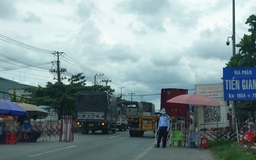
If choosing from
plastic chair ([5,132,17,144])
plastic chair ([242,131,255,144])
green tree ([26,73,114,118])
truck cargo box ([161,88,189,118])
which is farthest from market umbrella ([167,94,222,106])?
green tree ([26,73,114,118])

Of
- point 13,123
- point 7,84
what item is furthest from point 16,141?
point 7,84

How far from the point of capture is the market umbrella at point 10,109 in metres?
21.9

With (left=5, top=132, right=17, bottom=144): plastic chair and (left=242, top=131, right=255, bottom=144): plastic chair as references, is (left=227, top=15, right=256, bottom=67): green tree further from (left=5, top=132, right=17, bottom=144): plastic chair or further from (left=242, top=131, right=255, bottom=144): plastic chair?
(left=5, top=132, right=17, bottom=144): plastic chair

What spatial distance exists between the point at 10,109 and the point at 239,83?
12.3 m

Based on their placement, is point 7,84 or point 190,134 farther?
point 7,84

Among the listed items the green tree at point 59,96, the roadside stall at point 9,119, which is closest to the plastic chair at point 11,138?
the roadside stall at point 9,119

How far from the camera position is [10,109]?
22.2 meters

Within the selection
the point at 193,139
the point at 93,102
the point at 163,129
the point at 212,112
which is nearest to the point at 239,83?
the point at 212,112

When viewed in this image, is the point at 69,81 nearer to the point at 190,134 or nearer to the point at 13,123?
the point at 13,123

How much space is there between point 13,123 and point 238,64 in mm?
13515

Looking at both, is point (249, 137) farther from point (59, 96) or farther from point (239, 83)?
point (59, 96)

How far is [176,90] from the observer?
1160 inches

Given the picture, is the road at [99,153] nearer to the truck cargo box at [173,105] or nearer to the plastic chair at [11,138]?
the plastic chair at [11,138]

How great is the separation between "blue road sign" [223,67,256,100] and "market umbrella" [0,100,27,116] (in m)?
11.6
